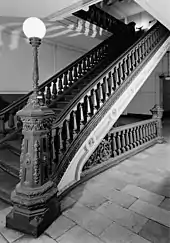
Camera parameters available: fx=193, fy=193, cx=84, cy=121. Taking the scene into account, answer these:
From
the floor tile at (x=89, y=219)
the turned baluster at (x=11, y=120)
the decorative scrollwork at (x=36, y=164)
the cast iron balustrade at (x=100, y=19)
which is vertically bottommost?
the floor tile at (x=89, y=219)

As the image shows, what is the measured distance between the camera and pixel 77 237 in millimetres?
1625

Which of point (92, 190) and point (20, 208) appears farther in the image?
point (92, 190)

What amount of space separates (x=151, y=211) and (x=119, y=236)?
534mm

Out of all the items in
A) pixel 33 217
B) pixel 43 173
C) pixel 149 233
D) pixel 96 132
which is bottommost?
pixel 149 233

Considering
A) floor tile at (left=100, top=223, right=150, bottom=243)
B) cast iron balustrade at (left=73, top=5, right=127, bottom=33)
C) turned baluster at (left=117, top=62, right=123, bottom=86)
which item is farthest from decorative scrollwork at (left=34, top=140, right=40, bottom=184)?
cast iron balustrade at (left=73, top=5, right=127, bottom=33)

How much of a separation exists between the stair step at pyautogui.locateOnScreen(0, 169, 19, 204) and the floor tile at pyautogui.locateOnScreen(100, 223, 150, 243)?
112cm

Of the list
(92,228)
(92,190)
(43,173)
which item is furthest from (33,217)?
(92,190)

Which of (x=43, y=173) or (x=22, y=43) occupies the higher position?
(x=22, y=43)

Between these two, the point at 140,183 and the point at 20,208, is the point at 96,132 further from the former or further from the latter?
the point at 20,208

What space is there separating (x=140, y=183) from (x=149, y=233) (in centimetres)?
102

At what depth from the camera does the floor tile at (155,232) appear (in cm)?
159

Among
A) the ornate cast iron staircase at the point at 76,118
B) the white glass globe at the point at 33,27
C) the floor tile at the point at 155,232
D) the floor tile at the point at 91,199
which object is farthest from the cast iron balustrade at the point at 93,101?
the floor tile at the point at 155,232

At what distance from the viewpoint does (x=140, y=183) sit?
8.70 feet

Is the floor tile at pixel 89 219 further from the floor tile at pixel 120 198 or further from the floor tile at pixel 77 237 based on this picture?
the floor tile at pixel 120 198
